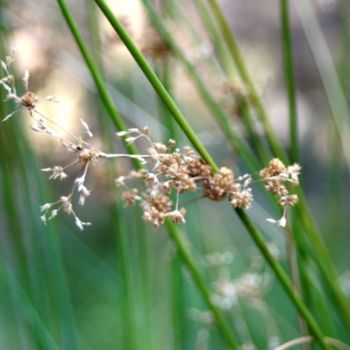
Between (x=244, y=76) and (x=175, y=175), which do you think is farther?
(x=244, y=76)

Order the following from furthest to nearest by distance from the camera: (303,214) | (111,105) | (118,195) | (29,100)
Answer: (118,195), (303,214), (111,105), (29,100)

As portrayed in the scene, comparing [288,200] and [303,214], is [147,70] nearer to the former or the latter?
[288,200]

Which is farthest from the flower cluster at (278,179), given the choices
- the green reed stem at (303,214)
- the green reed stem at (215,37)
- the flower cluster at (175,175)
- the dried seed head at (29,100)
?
the green reed stem at (215,37)

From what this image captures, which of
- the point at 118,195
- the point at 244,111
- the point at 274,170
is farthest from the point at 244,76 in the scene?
the point at 274,170

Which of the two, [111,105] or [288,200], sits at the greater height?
[111,105]

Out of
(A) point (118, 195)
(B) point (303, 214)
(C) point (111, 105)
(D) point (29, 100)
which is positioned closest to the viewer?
(D) point (29, 100)

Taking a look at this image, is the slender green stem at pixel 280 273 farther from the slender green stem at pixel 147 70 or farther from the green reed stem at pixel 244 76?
the green reed stem at pixel 244 76

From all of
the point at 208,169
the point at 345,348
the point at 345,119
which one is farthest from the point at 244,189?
the point at 345,119

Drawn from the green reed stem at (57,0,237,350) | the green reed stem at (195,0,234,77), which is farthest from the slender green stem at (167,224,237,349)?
the green reed stem at (195,0,234,77)

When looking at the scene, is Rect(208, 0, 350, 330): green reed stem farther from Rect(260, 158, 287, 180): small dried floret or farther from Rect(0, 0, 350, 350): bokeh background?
Rect(260, 158, 287, 180): small dried floret

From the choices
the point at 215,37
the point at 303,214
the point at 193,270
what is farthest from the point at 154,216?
the point at 215,37

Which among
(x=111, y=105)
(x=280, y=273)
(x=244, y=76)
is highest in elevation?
(x=244, y=76)
